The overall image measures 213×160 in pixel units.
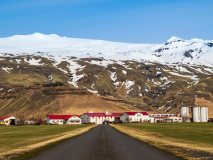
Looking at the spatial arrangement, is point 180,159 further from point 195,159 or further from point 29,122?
point 29,122

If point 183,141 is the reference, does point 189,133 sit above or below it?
below

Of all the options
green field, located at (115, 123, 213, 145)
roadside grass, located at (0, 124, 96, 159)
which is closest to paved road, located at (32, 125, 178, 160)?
roadside grass, located at (0, 124, 96, 159)

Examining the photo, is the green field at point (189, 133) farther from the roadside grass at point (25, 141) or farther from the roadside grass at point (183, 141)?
the roadside grass at point (25, 141)

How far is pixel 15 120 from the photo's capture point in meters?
194

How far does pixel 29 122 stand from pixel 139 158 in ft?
570

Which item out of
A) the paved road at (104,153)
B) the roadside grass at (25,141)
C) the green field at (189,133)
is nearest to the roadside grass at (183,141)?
the green field at (189,133)

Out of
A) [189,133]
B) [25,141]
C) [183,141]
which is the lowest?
[25,141]

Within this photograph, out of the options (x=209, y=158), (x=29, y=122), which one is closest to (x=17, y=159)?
(x=209, y=158)

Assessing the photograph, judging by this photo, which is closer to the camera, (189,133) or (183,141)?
(183,141)

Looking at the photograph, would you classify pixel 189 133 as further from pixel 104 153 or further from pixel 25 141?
pixel 104 153

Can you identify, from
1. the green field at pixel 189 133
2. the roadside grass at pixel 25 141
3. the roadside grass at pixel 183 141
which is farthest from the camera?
the green field at pixel 189 133

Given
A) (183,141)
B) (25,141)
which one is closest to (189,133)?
(183,141)

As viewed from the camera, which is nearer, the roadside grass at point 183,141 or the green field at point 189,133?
the roadside grass at point 183,141

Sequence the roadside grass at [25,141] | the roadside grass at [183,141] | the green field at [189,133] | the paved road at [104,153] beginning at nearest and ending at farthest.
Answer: the paved road at [104,153] < the roadside grass at [183,141] < the roadside grass at [25,141] < the green field at [189,133]
